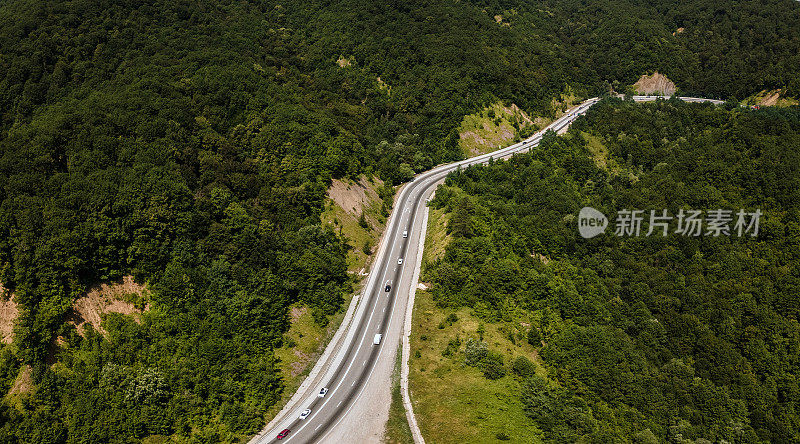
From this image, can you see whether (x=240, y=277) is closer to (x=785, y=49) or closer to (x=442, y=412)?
(x=442, y=412)

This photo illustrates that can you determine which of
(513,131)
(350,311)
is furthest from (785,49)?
(350,311)

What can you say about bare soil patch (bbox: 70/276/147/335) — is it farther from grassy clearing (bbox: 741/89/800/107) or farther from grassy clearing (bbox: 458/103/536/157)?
grassy clearing (bbox: 741/89/800/107)

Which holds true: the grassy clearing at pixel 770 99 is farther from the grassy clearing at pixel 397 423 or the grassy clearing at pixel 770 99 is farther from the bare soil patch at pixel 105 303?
the bare soil patch at pixel 105 303

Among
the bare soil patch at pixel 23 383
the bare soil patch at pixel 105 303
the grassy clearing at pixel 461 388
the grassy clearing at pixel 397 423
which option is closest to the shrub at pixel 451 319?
the grassy clearing at pixel 461 388

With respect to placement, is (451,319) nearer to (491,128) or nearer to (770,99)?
(491,128)

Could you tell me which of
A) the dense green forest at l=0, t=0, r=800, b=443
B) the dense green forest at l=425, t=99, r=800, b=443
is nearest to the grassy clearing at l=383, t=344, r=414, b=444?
the dense green forest at l=425, t=99, r=800, b=443
